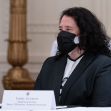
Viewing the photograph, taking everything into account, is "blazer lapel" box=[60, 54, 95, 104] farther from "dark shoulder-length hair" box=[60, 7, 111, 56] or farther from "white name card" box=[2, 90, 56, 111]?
"white name card" box=[2, 90, 56, 111]

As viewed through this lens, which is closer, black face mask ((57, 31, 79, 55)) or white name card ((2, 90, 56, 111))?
white name card ((2, 90, 56, 111))

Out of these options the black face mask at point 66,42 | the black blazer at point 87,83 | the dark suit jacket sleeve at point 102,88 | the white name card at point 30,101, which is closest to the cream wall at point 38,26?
the black face mask at point 66,42

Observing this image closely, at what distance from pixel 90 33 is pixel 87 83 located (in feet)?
1.11

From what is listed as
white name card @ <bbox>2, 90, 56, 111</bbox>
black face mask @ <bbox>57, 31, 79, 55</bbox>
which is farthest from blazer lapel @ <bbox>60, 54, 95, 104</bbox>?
white name card @ <bbox>2, 90, 56, 111</bbox>

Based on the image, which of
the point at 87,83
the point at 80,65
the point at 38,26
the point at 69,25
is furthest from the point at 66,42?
the point at 38,26

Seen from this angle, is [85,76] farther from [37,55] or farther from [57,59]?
[37,55]

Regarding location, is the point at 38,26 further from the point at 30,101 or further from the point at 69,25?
the point at 30,101

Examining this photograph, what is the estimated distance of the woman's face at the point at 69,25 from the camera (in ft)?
9.42

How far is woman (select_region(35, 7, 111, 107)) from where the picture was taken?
2.67 meters

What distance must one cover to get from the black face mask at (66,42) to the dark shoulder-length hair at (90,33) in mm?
58

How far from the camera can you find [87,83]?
270 centimetres

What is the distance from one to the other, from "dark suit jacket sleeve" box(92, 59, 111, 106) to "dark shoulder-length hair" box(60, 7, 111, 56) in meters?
0.15

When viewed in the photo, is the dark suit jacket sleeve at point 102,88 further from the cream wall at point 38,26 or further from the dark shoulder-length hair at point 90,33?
the cream wall at point 38,26

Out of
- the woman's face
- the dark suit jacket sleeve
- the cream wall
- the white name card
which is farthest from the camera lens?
the cream wall
